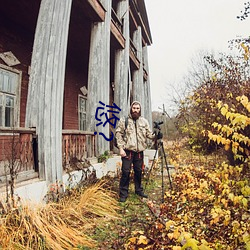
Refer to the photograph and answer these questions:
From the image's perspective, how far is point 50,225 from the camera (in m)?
2.95

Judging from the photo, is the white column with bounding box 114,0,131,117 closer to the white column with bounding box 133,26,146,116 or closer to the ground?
the white column with bounding box 133,26,146,116

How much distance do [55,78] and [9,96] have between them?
3600mm

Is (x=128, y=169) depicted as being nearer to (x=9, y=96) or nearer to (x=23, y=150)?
(x=23, y=150)

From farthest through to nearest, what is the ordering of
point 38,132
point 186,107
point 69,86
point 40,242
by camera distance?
point 186,107 < point 69,86 < point 38,132 < point 40,242

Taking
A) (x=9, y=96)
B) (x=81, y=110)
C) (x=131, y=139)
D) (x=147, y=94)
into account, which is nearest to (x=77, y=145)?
(x=131, y=139)

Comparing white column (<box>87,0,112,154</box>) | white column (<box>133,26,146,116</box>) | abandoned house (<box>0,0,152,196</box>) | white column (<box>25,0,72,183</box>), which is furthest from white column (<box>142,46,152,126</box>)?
white column (<box>25,0,72,183</box>)

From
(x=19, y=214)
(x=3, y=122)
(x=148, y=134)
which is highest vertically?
(x=3, y=122)

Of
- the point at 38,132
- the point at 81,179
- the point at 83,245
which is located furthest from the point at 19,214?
the point at 81,179

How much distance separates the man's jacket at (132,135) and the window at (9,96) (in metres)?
3.55

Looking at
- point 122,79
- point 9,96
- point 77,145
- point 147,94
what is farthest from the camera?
point 147,94

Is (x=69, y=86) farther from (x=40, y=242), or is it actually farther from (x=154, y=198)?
(x=40, y=242)

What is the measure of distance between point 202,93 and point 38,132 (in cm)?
827

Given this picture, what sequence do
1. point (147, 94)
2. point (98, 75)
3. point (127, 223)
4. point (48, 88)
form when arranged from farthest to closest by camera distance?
1. point (147, 94)
2. point (98, 75)
3. point (48, 88)
4. point (127, 223)

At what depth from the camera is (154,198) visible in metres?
5.16
